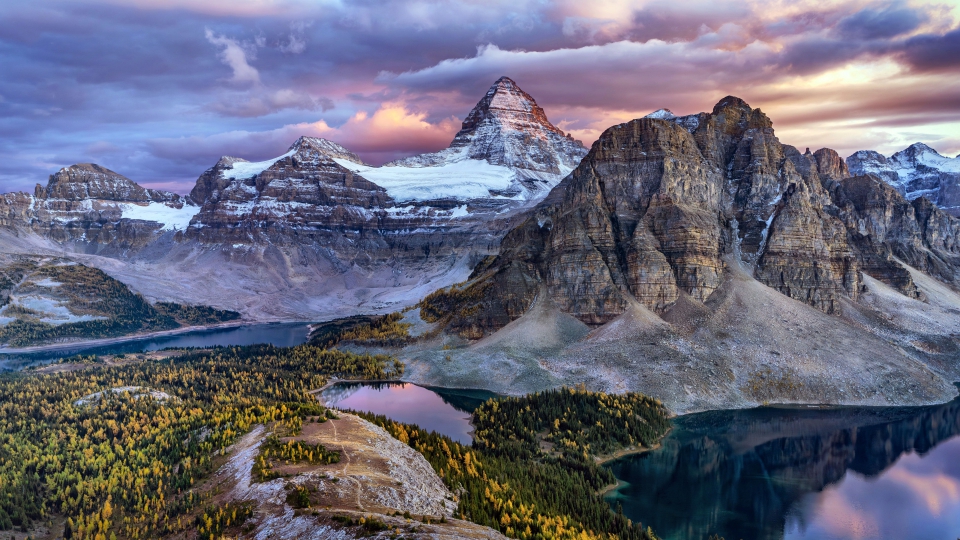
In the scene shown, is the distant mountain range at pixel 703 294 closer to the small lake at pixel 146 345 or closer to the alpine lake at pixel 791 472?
the alpine lake at pixel 791 472

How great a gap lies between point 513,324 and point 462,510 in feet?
268

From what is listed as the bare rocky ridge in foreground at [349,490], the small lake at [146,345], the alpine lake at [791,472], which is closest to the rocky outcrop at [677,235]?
the alpine lake at [791,472]

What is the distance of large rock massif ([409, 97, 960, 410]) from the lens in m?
105

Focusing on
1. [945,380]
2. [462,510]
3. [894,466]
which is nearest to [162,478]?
[462,510]

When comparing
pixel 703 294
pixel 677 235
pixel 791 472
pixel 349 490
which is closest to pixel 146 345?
pixel 677 235

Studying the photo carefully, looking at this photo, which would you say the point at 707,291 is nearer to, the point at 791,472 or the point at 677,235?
the point at 677,235

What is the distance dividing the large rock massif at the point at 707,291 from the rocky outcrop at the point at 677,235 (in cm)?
31

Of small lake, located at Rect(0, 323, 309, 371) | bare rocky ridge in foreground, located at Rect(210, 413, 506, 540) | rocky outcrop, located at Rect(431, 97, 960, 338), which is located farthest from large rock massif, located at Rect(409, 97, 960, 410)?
small lake, located at Rect(0, 323, 309, 371)

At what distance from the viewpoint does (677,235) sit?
12738 centimetres

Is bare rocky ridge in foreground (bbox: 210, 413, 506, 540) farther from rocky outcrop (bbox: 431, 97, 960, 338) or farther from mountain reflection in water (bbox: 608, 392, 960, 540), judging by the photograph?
rocky outcrop (bbox: 431, 97, 960, 338)

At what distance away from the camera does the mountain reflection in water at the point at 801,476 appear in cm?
5928

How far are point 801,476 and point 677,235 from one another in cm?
6297

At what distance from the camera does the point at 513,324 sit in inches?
5123

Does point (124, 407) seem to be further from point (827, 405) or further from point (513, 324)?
point (827, 405)
